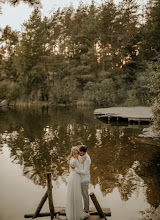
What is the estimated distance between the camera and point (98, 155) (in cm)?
1238

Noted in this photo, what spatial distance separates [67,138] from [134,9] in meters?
38.7

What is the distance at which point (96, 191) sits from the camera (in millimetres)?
8414

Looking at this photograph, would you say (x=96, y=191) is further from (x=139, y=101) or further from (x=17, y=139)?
(x=139, y=101)

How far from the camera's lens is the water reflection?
900 centimetres

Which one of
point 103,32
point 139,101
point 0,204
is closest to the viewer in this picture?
point 0,204

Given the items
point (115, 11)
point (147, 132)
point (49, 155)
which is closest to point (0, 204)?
point (49, 155)

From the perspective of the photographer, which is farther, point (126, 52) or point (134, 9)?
point (134, 9)

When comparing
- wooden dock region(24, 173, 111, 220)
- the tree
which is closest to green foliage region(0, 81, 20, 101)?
the tree

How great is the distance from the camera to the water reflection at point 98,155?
900 centimetres

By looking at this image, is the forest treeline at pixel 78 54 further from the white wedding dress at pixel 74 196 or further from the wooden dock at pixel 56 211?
the white wedding dress at pixel 74 196

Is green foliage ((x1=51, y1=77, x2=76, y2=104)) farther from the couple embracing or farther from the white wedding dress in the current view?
the white wedding dress

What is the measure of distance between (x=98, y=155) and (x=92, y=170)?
2.25 metres

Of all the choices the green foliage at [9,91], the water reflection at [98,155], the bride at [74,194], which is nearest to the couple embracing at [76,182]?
the bride at [74,194]

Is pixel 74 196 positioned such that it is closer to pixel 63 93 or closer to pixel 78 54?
pixel 63 93
